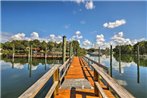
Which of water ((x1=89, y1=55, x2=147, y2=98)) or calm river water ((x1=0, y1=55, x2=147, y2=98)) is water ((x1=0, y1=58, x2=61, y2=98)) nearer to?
calm river water ((x1=0, y1=55, x2=147, y2=98))

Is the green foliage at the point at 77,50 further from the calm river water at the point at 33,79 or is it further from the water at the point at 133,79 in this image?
the calm river water at the point at 33,79

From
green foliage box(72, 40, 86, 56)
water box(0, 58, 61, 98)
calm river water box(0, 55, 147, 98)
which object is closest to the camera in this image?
water box(0, 58, 61, 98)

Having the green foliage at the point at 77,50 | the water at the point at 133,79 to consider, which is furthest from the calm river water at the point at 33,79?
the green foliage at the point at 77,50

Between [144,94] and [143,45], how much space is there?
7201cm

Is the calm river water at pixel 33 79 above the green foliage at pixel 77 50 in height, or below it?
below

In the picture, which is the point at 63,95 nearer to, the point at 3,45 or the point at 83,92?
the point at 83,92

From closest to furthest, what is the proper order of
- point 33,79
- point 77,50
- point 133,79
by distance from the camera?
point 33,79
point 133,79
point 77,50

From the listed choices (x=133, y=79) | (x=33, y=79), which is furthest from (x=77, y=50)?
(x=33, y=79)

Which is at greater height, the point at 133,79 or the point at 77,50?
the point at 77,50

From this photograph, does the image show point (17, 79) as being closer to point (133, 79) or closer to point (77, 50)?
point (133, 79)

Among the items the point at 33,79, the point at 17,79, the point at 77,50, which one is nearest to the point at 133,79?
the point at 33,79

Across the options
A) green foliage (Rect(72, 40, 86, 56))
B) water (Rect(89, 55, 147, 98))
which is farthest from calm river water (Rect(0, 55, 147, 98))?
Result: green foliage (Rect(72, 40, 86, 56))

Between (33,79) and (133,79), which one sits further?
(133,79)

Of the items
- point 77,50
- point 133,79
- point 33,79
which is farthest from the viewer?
point 77,50
